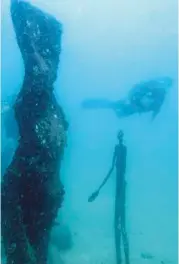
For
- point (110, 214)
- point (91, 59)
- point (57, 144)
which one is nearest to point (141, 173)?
point (91, 59)

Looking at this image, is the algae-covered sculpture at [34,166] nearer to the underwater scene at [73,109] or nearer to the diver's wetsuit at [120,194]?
the underwater scene at [73,109]

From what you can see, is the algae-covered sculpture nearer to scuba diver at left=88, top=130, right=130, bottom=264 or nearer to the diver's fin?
scuba diver at left=88, top=130, right=130, bottom=264

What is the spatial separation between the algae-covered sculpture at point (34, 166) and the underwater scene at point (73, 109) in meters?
0.01

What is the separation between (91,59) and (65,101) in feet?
64.5

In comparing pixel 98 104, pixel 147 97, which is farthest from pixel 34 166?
pixel 98 104

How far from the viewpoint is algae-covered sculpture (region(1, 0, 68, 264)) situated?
4945 mm

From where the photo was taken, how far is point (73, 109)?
74.4 m

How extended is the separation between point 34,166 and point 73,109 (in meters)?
69.7

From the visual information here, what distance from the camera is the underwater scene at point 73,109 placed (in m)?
5.08

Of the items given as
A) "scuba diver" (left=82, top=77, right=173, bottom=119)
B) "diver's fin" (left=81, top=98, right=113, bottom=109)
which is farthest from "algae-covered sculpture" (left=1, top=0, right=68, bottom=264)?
"diver's fin" (left=81, top=98, right=113, bottom=109)

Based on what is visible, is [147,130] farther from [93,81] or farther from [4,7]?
[4,7]

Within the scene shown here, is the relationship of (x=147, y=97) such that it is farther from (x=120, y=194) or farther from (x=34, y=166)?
(x=34, y=166)

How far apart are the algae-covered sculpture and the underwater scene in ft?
0.05

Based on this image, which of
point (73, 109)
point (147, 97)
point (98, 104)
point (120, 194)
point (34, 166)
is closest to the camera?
point (34, 166)
